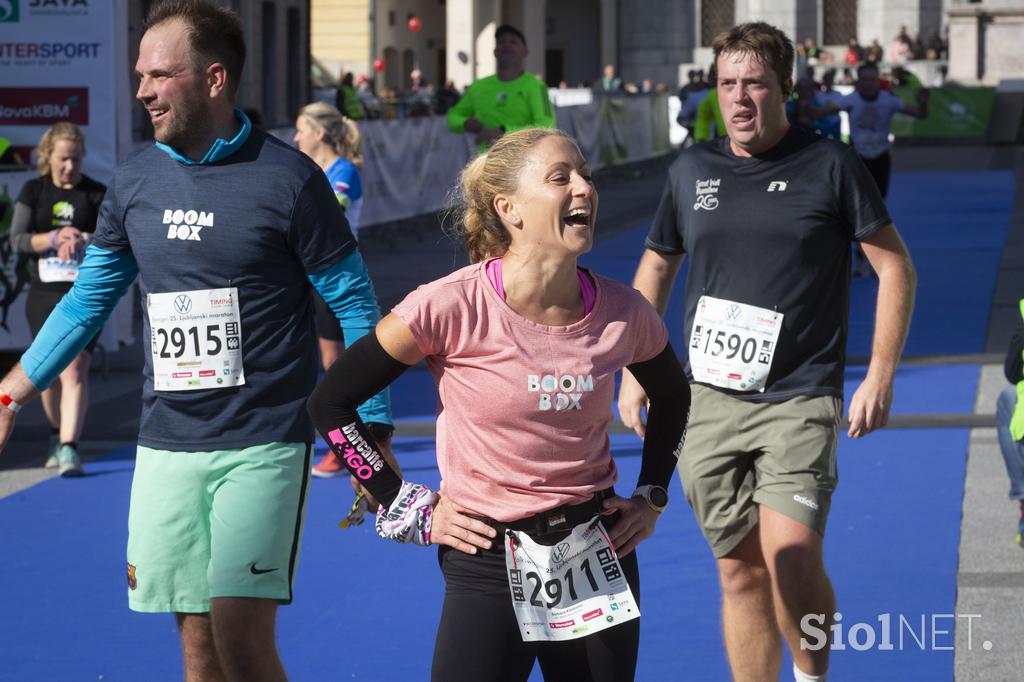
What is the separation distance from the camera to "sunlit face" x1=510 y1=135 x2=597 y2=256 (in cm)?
353

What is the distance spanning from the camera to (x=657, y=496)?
3.74 m

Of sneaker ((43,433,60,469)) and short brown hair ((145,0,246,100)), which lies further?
Answer: sneaker ((43,433,60,469))

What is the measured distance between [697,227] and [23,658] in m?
2.85

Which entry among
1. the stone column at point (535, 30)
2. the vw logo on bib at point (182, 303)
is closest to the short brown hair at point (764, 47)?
the vw logo on bib at point (182, 303)

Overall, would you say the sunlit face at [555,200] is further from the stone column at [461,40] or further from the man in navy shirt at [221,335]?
the stone column at [461,40]

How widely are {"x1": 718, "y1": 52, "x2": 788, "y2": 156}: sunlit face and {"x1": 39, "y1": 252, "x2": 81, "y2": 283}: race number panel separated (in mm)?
5075

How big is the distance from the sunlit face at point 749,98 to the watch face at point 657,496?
1516mm

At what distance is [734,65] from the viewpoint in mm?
4895

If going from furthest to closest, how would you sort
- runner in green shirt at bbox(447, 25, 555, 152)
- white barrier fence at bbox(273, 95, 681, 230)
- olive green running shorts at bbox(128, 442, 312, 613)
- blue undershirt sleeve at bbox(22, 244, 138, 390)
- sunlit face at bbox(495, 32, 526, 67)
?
white barrier fence at bbox(273, 95, 681, 230), runner in green shirt at bbox(447, 25, 555, 152), sunlit face at bbox(495, 32, 526, 67), blue undershirt sleeve at bbox(22, 244, 138, 390), olive green running shorts at bbox(128, 442, 312, 613)

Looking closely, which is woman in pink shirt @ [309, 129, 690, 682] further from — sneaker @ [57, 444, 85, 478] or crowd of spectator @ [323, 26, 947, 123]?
crowd of spectator @ [323, 26, 947, 123]

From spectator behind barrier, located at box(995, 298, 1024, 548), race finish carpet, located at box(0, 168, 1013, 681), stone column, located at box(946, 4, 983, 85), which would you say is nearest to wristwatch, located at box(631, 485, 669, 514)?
race finish carpet, located at box(0, 168, 1013, 681)

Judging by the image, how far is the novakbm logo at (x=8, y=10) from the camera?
36.5ft

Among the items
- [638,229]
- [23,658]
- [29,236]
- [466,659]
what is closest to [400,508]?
[466,659]

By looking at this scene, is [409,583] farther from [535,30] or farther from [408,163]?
[535,30]
